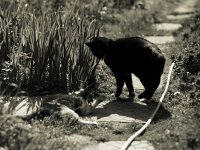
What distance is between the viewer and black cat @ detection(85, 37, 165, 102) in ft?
19.0

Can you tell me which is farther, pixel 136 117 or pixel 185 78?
pixel 185 78

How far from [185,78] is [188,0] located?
9207 millimetres

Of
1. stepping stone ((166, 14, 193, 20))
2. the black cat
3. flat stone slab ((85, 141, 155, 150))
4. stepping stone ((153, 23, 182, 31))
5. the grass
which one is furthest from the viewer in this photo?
stepping stone ((166, 14, 193, 20))

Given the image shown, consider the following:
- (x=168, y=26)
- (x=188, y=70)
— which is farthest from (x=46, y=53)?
(x=168, y=26)

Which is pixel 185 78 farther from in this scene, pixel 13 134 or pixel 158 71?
pixel 13 134

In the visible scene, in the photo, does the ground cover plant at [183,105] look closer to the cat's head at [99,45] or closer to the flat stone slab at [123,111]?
the flat stone slab at [123,111]

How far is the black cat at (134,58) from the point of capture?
19.0ft

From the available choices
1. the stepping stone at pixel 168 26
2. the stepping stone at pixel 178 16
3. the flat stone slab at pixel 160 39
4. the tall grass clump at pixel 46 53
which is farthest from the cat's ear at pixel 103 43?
the stepping stone at pixel 178 16

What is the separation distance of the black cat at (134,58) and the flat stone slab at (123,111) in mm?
180

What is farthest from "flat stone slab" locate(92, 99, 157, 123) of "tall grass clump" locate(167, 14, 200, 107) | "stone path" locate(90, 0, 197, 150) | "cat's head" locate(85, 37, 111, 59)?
"cat's head" locate(85, 37, 111, 59)

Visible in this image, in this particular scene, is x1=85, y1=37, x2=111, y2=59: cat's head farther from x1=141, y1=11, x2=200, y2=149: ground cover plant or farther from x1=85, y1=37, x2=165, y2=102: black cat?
x1=141, y1=11, x2=200, y2=149: ground cover plant

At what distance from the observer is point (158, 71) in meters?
5.82

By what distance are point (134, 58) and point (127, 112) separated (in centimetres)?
68

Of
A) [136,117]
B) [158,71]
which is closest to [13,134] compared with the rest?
[136,117]
